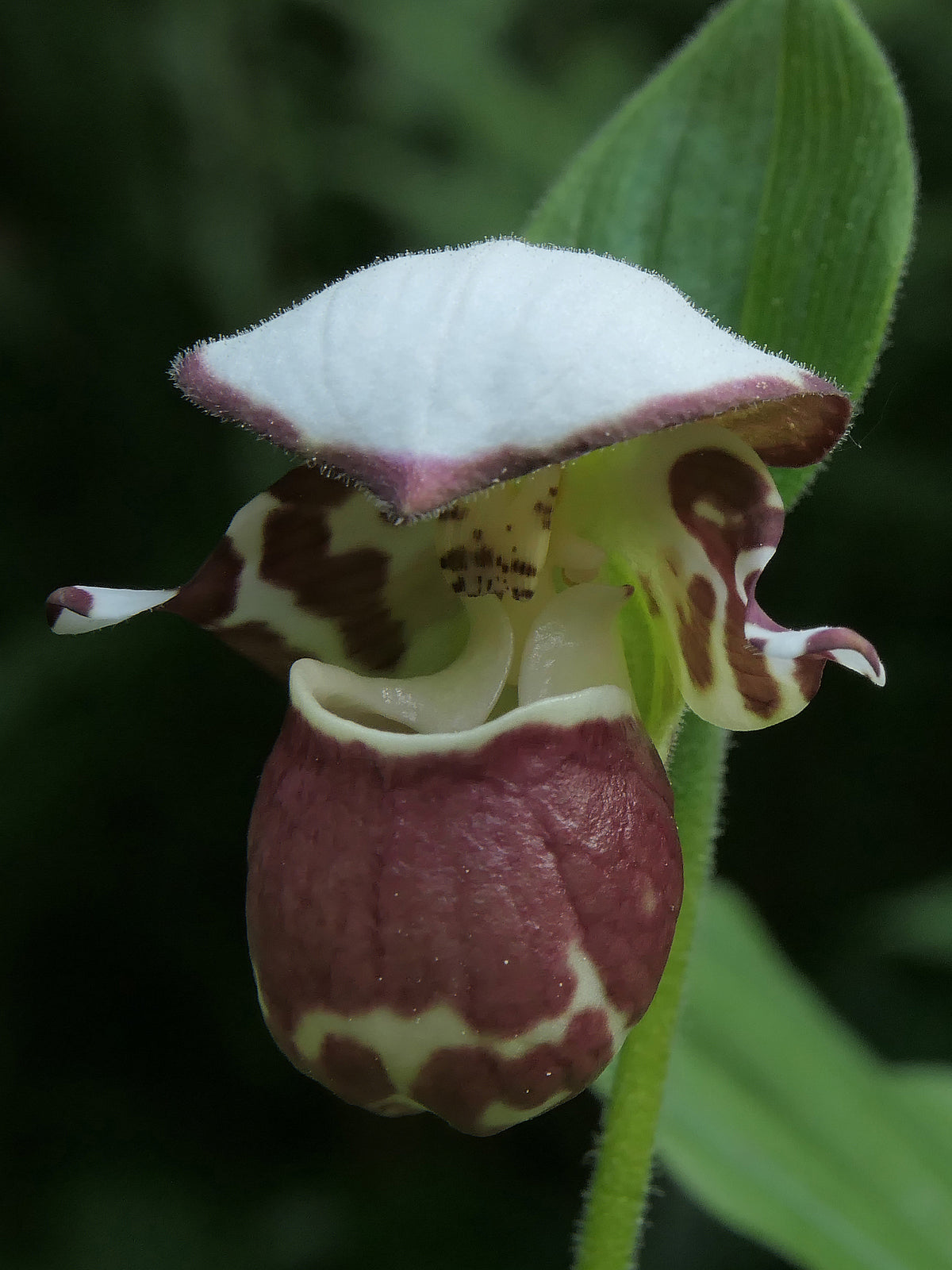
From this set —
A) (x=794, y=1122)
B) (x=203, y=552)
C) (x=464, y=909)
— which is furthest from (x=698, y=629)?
(x=203, y=552)

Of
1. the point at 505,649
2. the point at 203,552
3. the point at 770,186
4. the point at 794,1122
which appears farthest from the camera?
the point at 203,552

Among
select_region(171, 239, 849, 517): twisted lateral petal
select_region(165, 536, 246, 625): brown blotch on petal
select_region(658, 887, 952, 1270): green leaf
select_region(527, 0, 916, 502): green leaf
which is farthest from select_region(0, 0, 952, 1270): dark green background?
select_region(171, 239, 849, 517): twisted lateral petal

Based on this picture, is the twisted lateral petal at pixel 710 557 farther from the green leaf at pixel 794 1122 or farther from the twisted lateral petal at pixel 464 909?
the green leaf at pixel 794 1122

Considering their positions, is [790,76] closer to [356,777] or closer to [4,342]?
[356,777]

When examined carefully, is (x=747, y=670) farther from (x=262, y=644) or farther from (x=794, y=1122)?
(x=794, y=1122)

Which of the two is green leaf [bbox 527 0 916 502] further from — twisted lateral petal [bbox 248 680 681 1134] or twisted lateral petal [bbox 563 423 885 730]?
twisted lateral petal [bbox 248 680 681 1134]

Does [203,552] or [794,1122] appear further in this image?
[203,552]
